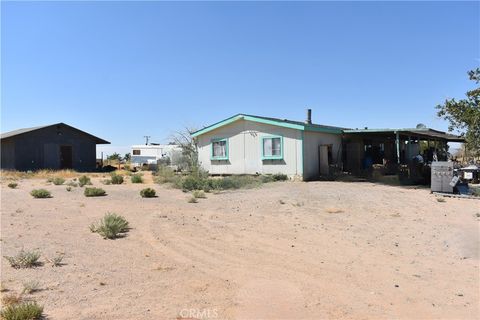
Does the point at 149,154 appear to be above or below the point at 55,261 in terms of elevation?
above

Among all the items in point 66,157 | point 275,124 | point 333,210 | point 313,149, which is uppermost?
point 275,124

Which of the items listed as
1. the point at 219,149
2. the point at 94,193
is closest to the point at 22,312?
the point at 94,193

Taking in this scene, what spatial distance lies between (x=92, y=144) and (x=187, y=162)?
41.3ft

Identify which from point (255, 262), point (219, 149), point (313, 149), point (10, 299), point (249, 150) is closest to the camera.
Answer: point (10, 299)

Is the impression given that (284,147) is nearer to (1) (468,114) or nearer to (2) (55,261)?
(1) (468,114)

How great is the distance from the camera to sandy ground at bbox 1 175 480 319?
4.43m

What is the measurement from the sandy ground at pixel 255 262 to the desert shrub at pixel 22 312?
0.56 feet

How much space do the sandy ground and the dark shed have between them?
2133cm

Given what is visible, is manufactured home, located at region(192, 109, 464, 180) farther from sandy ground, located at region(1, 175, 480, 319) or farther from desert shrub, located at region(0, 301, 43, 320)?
desert shrub, located at region(0, 301, 43, 320)

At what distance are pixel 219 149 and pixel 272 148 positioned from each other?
139 inches

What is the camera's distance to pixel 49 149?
3184 centimetres

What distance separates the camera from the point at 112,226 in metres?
7.63

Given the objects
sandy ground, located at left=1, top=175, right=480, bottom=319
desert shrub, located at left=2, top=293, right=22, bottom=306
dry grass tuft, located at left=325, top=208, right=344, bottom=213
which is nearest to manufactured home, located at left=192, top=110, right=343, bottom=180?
sandy ground, located at left=1, top=175, right=480, bottom=319

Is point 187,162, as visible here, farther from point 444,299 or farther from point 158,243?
point 444,299
